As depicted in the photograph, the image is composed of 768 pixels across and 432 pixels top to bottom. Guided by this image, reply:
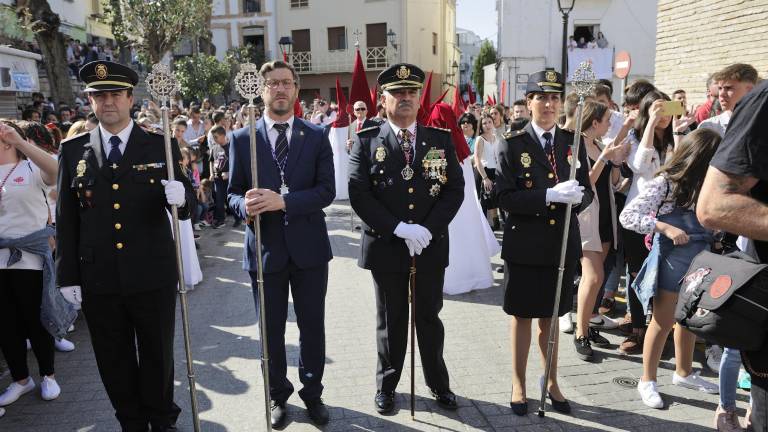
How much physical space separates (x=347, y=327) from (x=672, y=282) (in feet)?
9.77

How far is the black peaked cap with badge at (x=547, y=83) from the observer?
3.95 m

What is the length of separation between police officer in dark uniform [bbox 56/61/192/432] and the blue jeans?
344 centimetres

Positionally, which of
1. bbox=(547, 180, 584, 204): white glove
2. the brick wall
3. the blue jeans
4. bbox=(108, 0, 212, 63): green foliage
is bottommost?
the blue jeans

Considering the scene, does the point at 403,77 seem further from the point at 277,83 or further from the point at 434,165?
the point at 277,83

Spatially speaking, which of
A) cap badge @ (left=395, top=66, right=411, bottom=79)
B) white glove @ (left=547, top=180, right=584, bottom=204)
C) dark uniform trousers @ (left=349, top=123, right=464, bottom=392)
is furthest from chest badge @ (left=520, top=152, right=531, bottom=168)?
cap badge @ (left=395, top=66, right=411, bottom=79)

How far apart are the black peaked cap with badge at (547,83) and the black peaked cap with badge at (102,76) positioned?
2.62 meters

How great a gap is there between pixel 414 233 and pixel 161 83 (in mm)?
1744

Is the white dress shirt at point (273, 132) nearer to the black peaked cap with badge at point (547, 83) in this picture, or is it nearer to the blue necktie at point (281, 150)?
the blue necktie at point (281, 150)

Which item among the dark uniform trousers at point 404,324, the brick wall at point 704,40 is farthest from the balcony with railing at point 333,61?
the dark uniform trousers at point 404,324

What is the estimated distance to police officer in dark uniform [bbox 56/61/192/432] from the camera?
3.44 metres

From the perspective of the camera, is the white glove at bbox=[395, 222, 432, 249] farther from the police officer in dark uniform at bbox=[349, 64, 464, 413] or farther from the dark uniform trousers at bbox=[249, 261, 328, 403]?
the dark uniform trousers at bbox=[249, 261, 328, 403]

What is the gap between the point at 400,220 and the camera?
3945mm

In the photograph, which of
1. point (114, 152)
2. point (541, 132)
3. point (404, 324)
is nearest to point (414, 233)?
point (404, 324)

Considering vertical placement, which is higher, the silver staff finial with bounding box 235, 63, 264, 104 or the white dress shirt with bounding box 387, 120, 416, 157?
the silver staff finial with bounding box 235, 63, 264, 104
